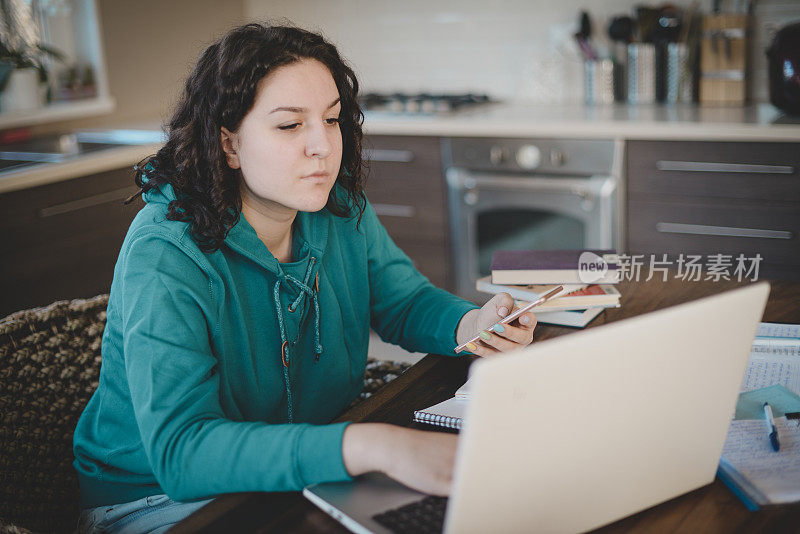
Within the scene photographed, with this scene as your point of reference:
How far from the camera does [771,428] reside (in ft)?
3.42

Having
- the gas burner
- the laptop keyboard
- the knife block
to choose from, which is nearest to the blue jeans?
the laptop keyboard

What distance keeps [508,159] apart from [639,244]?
0.57 m

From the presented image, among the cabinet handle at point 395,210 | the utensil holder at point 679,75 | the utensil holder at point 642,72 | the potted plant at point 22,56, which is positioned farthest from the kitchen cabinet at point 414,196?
the potted plant at point 22,56

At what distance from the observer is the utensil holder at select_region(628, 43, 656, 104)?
3.21 metres

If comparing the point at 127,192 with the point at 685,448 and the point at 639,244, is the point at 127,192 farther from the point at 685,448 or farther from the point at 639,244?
the point at 685,448

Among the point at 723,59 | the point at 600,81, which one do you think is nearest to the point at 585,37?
the point at 600,81

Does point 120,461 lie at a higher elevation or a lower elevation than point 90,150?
lower

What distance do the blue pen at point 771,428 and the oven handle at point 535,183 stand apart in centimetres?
190

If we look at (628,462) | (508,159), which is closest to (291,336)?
(628,462)

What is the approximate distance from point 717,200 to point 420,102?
1255 mm

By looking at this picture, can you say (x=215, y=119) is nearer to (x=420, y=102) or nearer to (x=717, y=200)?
(x=717, y=200)

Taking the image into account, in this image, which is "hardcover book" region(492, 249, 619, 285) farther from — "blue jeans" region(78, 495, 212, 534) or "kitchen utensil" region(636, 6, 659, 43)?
"kitchen utensil" region(636, 6, 659, 43)

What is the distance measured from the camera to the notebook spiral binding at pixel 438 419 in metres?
1.09

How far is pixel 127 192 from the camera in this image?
Answer: 3.19m
